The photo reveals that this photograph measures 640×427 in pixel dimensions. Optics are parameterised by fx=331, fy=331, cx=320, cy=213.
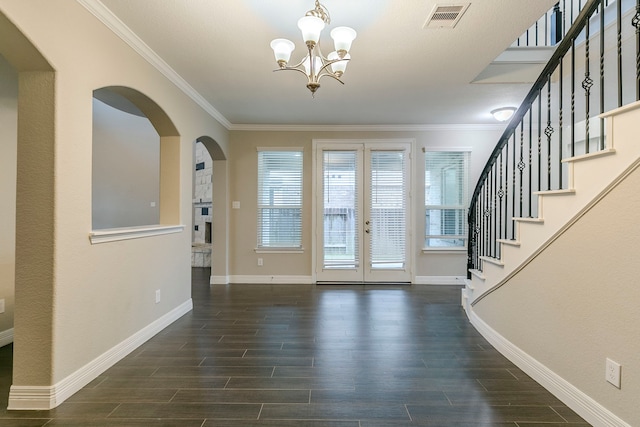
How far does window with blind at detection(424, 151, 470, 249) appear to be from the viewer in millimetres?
5598

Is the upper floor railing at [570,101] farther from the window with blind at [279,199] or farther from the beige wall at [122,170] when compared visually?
the beige wall at [122,170]

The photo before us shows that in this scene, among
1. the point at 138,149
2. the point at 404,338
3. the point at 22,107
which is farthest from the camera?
the point at 138,149

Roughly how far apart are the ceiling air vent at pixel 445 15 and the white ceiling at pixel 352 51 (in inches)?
1.9

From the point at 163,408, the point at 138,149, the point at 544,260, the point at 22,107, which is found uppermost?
the point at 138,149

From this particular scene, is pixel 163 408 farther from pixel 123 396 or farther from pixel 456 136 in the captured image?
pixel 456 136

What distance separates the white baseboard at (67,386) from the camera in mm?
2021

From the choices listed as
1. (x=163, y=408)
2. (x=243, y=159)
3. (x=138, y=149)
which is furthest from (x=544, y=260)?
(x=138, y=149)

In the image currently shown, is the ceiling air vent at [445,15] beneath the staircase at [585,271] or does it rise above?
above

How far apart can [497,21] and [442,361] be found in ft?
8.82

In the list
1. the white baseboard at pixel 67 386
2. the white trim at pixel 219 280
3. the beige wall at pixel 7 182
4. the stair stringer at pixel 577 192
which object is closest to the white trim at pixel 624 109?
the stair stringer at pixel 577 192

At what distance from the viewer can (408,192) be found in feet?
18.3

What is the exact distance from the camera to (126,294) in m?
2.80

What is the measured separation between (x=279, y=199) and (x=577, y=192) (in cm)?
431

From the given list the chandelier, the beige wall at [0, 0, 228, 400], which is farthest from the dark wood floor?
the chandelier
